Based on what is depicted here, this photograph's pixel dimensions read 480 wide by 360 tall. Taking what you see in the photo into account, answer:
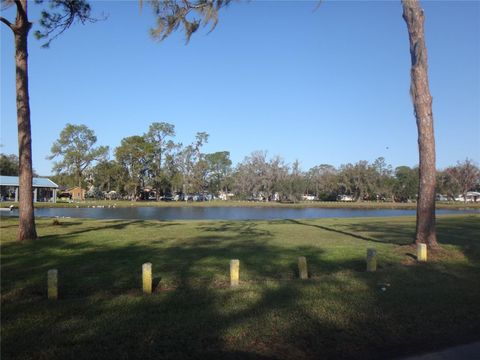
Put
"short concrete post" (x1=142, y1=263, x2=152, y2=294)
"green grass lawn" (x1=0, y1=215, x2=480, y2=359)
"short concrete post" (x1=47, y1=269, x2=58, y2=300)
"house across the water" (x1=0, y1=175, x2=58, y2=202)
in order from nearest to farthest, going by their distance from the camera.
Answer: "green grass lawn" (x1=0, y1=215, x2=480, y2=359)
"short concrete post" (x1=47, y1=269, x2=58, y2=300)
"short concrete post" (x1=142, y1=263, x2=152, y2=294)
"house across the water" (x1=0, y1=175, x2=58, y2=202)

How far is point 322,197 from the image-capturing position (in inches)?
4348

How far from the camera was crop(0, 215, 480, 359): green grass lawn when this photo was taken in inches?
206

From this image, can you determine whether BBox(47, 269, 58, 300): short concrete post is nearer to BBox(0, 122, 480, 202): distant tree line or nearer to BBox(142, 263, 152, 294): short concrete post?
BBox(142, 263, 152, 294): short concrete post

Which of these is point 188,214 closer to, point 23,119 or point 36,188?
point 23,119

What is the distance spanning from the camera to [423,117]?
1290 cm

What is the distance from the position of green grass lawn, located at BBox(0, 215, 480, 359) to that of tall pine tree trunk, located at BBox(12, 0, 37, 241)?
8.94ft

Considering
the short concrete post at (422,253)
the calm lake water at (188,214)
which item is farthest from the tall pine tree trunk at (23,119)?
the calm lake water at (188,214)

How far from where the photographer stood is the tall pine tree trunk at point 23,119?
1503 centimetres

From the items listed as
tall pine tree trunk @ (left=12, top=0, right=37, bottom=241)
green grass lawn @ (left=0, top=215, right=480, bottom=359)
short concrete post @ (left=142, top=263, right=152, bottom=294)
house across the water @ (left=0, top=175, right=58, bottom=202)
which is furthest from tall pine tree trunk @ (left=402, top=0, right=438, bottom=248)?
house across the water @ (left=0, top=175, right=58, bottom=202)

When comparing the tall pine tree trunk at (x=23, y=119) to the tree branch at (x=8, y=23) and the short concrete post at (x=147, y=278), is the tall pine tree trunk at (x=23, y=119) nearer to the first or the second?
the tree branch at (x=8, y=23)

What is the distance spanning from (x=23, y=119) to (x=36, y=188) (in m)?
65.0

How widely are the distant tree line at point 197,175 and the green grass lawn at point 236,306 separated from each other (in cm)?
8066

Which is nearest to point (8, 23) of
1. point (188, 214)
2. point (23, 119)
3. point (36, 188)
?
point (23, 119)

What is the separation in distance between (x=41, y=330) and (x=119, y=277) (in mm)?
3564
